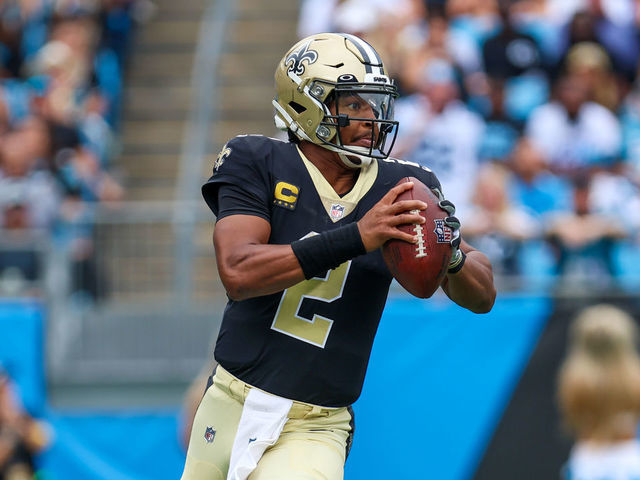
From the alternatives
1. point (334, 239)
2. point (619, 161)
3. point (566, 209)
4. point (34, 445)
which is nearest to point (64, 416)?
point (34, 445)

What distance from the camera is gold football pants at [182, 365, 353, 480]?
3875 millimetres

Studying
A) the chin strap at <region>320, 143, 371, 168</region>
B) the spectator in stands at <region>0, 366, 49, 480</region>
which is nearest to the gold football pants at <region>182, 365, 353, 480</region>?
the chin strap at <region>320, 143, 371, 168</region>

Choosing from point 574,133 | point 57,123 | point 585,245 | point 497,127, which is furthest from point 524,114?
point 57,123

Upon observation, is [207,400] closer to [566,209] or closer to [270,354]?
[270,354]

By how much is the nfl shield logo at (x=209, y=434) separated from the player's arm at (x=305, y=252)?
0.59m

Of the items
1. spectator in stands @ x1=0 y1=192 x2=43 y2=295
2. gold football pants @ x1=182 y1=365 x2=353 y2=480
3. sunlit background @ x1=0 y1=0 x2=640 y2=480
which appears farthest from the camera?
spectator in stands @ x1=0 y1=192 x2=43 y2=295

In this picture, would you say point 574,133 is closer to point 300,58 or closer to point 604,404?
point 604,404

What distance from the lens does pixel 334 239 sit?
12.0 feet

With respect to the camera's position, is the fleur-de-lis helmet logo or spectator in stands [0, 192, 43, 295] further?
spectator in stands [0, 192, 43, 295]

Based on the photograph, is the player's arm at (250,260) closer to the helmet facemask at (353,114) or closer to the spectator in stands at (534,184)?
the helmet facemask at (353,114)

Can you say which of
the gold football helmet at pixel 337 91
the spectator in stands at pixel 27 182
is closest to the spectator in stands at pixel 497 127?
the spectator in stands at pixel 27 182

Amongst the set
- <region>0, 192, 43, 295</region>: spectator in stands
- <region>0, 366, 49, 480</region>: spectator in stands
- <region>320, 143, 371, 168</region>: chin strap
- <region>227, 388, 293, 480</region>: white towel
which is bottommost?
<region>0, 366, 49, 480</region>: spectator in stands

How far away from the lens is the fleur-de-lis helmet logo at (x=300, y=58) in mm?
4105

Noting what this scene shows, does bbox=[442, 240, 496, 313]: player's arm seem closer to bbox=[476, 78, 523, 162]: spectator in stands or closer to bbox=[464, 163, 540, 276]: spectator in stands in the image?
bbox=[464, 163, 540, 276]: spectator in stands
